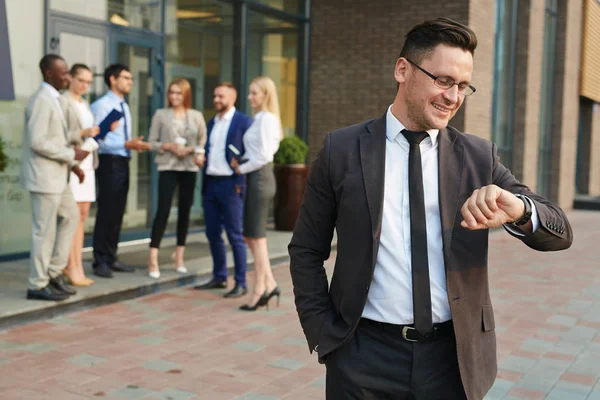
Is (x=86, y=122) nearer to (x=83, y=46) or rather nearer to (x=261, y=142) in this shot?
(x=261, y=142)

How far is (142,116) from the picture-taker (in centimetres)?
1028

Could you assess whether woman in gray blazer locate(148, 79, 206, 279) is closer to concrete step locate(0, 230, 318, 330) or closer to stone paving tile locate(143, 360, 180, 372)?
concrete step locate(0, 230, 318, 330)

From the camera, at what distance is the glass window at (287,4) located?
12.6m

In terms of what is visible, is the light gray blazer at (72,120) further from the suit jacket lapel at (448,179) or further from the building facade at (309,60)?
the suit jacket lapel at (448,179)

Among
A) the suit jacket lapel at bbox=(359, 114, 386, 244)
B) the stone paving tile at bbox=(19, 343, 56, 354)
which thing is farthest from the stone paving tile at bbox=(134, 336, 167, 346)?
the suit jacket lapel at bbox=(359, 114, 386, 244)

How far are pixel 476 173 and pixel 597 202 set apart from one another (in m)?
18.4

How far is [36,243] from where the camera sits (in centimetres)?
626

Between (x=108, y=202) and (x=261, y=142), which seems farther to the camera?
(x=108, y=202)

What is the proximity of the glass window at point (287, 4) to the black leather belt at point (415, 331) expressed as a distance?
1052 cm

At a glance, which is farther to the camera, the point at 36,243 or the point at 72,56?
the point at 72,56

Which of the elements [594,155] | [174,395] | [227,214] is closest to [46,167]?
[227,214]

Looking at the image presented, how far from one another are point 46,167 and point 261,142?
1.75 meters

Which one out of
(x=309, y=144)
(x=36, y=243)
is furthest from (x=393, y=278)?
(x=309, y=144)

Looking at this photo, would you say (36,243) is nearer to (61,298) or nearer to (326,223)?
(61,298)
